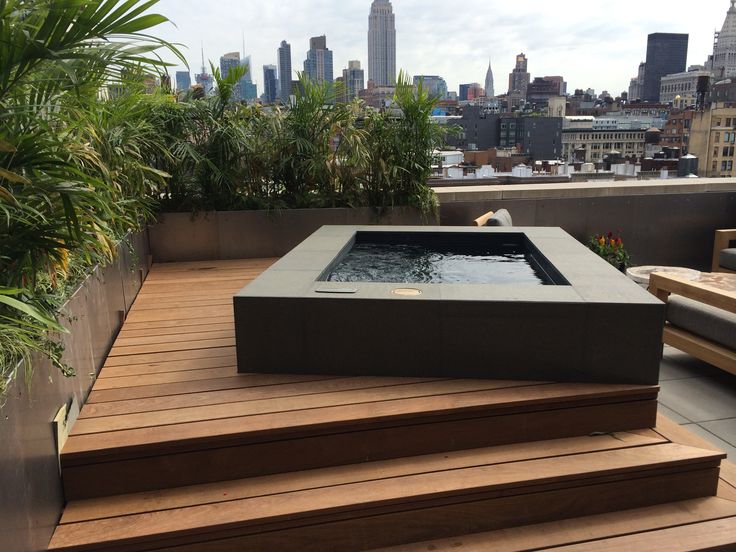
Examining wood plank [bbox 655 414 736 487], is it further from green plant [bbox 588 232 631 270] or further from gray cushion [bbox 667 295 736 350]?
green plant [bbox 588 232 631 270]

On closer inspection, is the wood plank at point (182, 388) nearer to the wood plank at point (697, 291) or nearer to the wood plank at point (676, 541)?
the wood plank at point (676, 541)

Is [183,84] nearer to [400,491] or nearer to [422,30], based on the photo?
[400,491]

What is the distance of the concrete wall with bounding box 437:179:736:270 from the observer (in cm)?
591

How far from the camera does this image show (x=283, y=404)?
2361 mm

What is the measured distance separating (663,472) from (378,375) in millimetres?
1166

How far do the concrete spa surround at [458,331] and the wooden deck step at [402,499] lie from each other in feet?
1.11

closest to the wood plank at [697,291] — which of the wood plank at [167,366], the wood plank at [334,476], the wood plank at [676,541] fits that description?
the wood plank at [334,476]

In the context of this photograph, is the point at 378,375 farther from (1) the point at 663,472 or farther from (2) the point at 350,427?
(1) the point at 663,472

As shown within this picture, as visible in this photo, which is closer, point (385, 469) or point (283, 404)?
point (385, 469)

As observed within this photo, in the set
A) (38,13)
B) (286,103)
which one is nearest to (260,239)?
(286,103)

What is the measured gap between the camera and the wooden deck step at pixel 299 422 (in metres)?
2.12

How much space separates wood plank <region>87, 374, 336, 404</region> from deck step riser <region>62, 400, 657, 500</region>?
406 mm

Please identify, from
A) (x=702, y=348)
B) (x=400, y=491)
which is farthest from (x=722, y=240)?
(x=400, y=491)

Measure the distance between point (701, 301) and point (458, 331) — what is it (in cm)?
182
